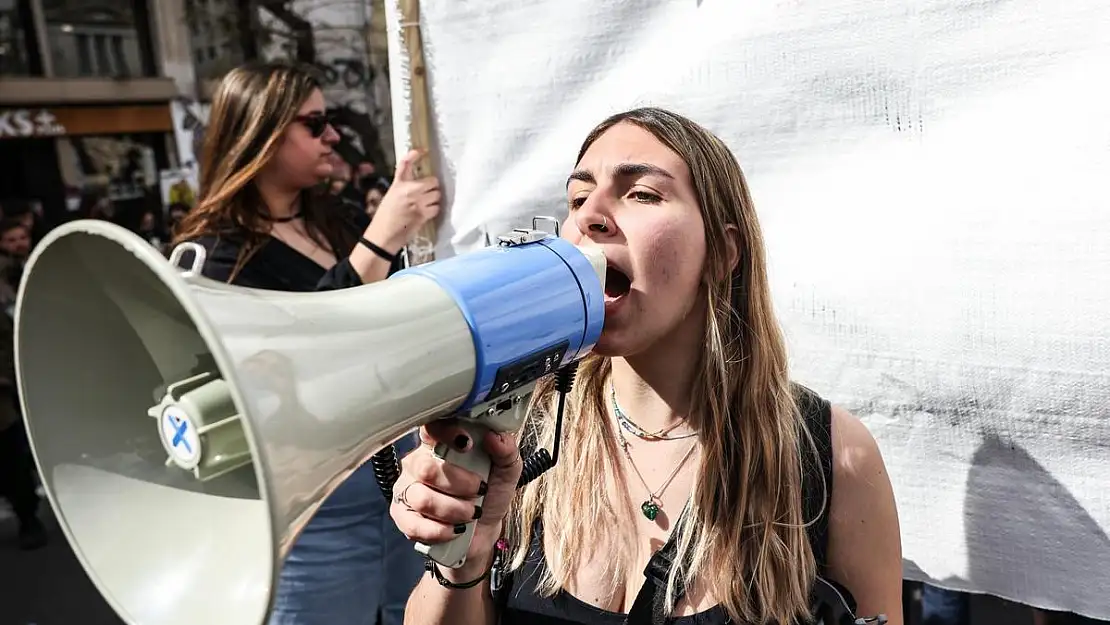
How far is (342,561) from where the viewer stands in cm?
198

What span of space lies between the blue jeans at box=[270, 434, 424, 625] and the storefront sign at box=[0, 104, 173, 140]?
11601 mm

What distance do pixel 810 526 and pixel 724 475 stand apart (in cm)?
13

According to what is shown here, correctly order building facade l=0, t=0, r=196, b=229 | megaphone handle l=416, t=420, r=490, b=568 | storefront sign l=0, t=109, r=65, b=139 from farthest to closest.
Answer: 1. building facade l=0, t=0, r=196, b=229
2. storefront sign l=0, t=109, r=65, b=139
3. megaphone handle l=416, t=420, r=490, b=568

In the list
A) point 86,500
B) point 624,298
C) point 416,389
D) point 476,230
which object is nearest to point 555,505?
point 624,298

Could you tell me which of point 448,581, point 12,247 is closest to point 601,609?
point 448,581

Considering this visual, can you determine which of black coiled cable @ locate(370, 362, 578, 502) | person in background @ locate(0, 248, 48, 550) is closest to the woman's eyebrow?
black coiled cable @ locate(370, 362, 578, 502)

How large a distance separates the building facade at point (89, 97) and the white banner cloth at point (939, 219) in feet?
34.6

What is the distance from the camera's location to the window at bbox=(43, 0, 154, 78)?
11898 millimetres

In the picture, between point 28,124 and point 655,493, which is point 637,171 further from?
point 28,124

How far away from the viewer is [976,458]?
1.39 meters

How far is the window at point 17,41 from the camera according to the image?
11.3m

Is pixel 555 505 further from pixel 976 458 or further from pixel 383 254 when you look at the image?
pixel 383 254

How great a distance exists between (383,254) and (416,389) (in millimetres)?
1119

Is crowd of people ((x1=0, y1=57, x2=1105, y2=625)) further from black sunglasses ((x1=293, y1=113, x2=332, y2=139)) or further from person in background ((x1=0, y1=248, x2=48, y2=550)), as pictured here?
person in background ((x1=0, y1=248, x2=48, y2=550))
